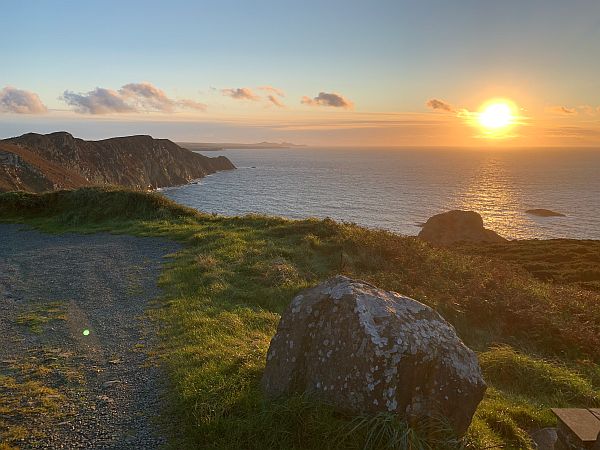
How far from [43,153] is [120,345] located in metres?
88.8

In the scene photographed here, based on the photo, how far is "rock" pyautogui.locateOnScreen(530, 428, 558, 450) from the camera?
743 centimetres

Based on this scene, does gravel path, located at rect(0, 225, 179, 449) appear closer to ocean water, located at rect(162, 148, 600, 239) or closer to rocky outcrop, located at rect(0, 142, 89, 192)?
rocky outcrop, located at rect(0, 142, 89, 192)

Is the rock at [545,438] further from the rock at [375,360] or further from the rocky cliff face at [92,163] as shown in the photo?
the rocky cliff face at [92,163]

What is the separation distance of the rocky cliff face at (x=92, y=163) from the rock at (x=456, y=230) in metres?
45.9

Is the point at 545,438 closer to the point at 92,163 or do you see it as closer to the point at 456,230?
the point at 456,230

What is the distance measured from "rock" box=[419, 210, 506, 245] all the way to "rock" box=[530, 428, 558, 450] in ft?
163

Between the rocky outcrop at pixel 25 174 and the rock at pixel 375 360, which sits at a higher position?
the rocky outcrop at pixel 25 174

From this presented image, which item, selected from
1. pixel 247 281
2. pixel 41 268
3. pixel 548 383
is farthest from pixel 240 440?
pixel 41 268

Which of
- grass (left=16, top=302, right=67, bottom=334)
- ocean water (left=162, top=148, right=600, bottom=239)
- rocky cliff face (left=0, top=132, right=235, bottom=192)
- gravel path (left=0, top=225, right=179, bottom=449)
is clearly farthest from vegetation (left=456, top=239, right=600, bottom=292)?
rocky cliff face (left=0, top=132, right=235, bottom=192)

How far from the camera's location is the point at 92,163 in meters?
97.1

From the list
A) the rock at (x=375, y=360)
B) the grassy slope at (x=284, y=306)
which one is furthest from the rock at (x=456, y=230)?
the rock at (x=375, y=360)

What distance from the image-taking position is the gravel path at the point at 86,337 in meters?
6.98

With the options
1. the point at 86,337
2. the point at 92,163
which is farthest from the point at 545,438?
the point at 92,163

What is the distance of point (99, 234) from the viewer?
23.8 m
